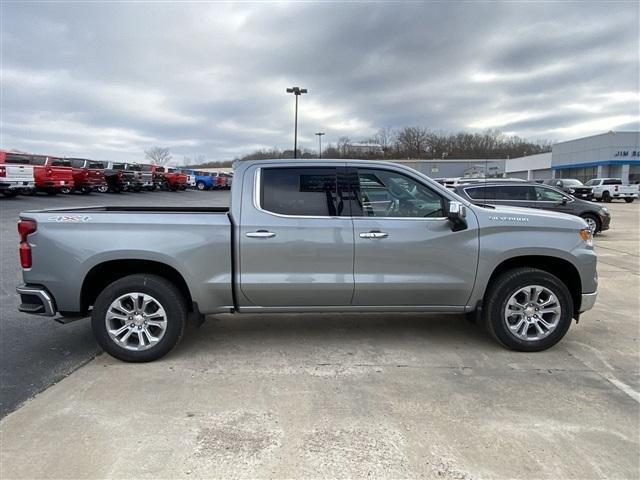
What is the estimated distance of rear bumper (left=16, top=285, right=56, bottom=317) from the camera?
384 cm

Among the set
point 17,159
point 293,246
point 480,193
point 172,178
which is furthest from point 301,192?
point 172,178

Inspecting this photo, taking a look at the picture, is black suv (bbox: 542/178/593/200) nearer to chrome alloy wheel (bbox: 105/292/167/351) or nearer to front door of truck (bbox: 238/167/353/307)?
front door of truck (bbox: 238/167/353/307)

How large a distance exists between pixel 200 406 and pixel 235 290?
1.09 m

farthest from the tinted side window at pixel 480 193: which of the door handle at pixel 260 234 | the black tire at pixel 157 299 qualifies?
the black tire at pixel 157 299

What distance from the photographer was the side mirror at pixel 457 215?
3.86 m

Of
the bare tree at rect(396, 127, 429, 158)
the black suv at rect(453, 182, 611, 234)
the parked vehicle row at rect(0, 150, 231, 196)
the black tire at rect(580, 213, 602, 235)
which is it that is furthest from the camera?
the bare tree at rect(396, 127, 429, 158)

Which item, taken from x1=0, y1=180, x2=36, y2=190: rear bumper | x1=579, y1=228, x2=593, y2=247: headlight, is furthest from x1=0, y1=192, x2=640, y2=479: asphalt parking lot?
x1=0, y1=180, x2=36, y2=190: rear bumper

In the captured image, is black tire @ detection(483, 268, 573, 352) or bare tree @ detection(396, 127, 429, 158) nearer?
black tire @ detection(483, 268, 573, 352)

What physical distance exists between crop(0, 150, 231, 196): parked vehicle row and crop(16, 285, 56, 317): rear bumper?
19047mm

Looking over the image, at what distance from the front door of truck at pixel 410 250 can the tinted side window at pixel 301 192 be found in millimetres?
229

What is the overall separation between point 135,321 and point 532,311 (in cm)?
376

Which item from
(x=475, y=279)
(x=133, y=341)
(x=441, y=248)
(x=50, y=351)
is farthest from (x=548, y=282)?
(x=50, y=351)

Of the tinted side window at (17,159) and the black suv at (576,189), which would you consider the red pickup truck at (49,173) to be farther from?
the black suv at (576,189)

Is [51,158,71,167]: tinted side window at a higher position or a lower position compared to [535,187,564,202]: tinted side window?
higher
